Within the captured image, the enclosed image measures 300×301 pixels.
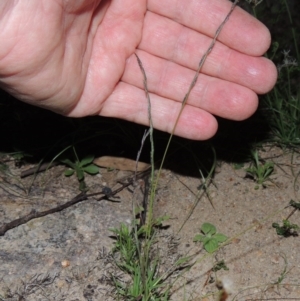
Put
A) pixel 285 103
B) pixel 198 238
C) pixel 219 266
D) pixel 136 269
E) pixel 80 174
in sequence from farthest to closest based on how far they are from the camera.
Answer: pixel 285 103, pixel 80 174, pixel 198 238, pixel 219 266, pixel 136 269

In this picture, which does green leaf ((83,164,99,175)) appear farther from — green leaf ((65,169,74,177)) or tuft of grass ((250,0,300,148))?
tuft of grass ((250,0,300,148))

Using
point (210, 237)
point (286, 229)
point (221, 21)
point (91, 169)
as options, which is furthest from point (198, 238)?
point (221, 21)

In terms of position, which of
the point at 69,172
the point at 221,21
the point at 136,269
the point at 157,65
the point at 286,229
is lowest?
the point at 69,172

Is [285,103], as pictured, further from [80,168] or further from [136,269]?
[136,269]

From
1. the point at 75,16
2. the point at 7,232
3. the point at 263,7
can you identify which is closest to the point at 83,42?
the point at 75,16

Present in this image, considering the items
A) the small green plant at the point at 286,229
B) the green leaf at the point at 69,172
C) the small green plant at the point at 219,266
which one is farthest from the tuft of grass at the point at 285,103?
the green leaf at the point at 69,172

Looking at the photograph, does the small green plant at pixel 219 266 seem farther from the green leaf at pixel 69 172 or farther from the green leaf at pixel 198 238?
the green leaf at pixel 69 172
